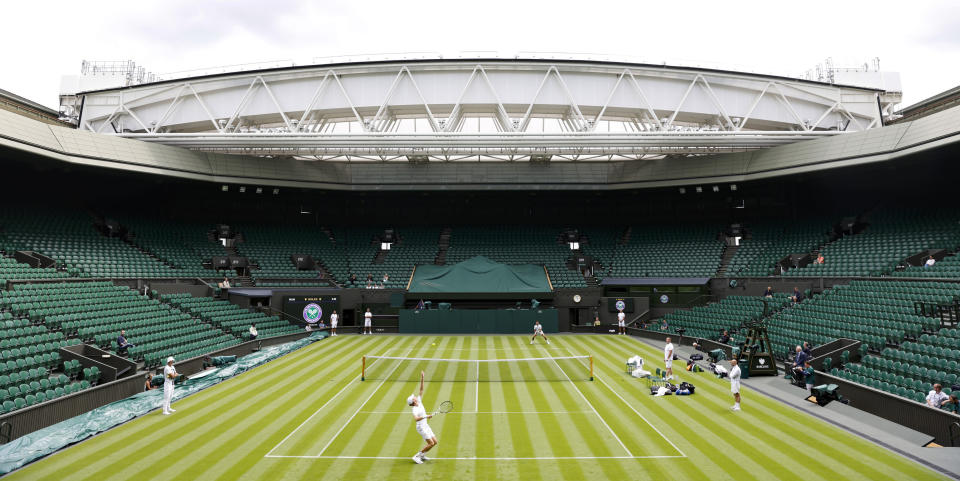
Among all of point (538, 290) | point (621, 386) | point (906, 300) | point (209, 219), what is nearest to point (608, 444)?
point (621, 386)

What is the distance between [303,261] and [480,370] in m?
25.9

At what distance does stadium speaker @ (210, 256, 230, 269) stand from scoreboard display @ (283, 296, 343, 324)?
26.1ft

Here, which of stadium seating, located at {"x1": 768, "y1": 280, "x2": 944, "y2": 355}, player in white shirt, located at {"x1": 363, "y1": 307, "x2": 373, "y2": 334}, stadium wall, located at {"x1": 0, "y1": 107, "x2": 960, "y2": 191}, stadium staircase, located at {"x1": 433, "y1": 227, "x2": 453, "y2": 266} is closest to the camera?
stadium seating, located at {"x1": 768, "y1": 280, "x2": 944, "y2": 355}

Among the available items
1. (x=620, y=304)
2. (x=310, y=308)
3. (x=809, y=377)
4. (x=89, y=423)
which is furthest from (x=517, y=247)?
(x=89, y=423)

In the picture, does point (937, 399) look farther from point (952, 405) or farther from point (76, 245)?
point (76, 245)

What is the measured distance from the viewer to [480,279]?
127 feet

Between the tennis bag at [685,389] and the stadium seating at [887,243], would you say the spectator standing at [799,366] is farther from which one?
the stadium seating at [887,243]

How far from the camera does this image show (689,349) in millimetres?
28312

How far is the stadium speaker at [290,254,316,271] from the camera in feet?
140

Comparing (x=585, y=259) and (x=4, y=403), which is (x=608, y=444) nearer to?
(x=4, y=403)

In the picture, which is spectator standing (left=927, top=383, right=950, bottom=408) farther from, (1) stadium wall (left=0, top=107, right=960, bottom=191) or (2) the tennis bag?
(1) stadium wall (left=0, top=107, right=960, bottom=191)

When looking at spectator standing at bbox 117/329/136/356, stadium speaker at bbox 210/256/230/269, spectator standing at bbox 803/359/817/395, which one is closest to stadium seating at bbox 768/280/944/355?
spectator standing at bbox 803/359/817/395

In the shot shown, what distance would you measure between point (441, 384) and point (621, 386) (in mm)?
6840

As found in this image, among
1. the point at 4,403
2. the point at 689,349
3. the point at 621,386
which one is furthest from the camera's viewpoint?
the point at 689,349
